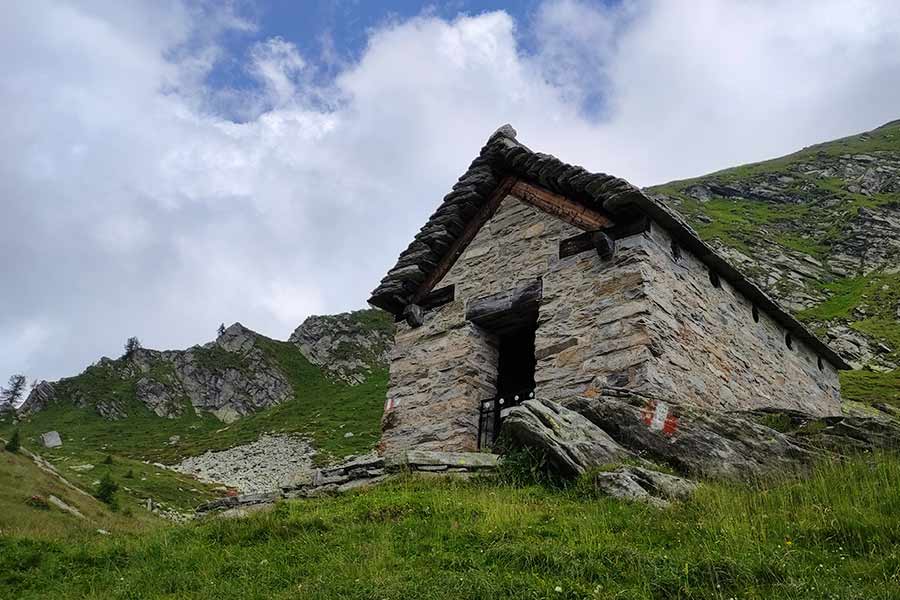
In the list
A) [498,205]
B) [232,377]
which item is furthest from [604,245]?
[232,377]

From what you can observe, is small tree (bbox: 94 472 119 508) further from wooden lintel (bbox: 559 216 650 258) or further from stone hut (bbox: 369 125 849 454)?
wooden lintel (bbox: 559 216 650 258)

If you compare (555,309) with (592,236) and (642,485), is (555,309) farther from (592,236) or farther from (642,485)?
(642,485)

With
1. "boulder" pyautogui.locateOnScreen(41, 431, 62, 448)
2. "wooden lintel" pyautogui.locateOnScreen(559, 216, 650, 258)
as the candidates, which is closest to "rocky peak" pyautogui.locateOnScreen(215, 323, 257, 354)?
"boulder" pyautogui.locateOnScreen(41, 431, 62, 448)

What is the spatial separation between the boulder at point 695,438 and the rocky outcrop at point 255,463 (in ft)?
85.9

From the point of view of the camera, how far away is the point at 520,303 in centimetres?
1321

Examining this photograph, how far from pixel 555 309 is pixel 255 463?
1253 inches

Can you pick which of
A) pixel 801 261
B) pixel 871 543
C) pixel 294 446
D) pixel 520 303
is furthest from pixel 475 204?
pixel 801 261

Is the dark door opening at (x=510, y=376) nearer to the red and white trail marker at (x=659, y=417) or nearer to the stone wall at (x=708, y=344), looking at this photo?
the stone wall at (x=708, y=344)

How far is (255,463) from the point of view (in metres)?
40.4

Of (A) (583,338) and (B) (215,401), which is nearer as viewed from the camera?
(A) (583,338)

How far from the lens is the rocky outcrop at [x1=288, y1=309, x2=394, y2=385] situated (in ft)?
228

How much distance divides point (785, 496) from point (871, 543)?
152 cm

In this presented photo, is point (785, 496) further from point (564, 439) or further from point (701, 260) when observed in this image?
point (701, 260)

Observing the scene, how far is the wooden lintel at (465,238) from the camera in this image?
15.1 m
